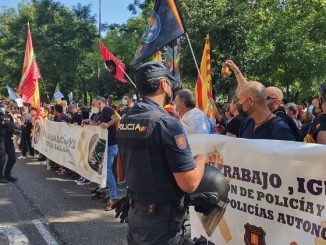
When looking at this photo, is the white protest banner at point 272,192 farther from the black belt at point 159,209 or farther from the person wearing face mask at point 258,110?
the black belt at point 159,209

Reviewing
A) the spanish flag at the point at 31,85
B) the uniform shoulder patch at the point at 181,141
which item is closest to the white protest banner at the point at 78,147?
the spanish flag at the point at 31,85

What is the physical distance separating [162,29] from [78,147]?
4014 mm

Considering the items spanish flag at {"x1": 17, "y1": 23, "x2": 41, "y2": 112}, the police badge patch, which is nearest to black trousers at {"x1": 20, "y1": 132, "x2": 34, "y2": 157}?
spanish flag at {"x1": 17, "y1": 23, "x2": 41, "y2": 112}

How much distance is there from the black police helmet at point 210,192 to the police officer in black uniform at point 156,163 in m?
0.08

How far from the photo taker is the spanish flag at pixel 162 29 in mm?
6086

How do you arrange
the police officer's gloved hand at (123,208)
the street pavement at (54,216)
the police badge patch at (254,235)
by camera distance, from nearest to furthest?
1. the police officer's gloved hand at (123,208)
2. the police badge patch at (254,235)
3. the street pavement at (54,216)

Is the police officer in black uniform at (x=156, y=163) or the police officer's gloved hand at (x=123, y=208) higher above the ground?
the police officer in black uniform at (x=156, y=163)

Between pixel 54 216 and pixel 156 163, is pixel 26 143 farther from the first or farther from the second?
pixel 156 163

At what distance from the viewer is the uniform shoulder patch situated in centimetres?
262

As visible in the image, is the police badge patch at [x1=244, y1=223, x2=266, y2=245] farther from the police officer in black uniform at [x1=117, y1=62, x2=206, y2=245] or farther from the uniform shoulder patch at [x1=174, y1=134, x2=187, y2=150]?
the uniform shoulder patch at [x1=174, y1=134, x2=187, y2=150]

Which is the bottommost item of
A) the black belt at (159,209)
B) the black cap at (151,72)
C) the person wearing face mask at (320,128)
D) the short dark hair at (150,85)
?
the black belt at (159,209)

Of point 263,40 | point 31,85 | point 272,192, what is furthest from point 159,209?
point 263,40

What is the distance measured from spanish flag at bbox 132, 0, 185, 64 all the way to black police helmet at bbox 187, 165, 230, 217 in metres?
3.52

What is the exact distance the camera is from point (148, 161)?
2703 mm
